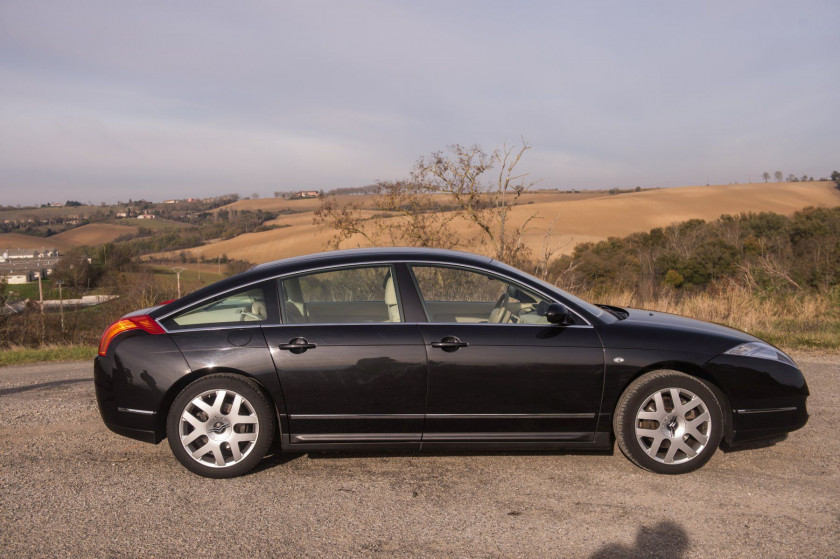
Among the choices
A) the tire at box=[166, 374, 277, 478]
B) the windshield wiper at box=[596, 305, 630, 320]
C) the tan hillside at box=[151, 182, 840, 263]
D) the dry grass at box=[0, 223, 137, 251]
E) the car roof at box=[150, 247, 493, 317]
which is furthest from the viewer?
the dry grass at box=[0, 223, 137, 251]

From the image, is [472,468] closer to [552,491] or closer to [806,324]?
[552,491]

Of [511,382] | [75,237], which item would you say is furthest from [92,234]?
[511,382]

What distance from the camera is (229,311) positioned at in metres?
4.58

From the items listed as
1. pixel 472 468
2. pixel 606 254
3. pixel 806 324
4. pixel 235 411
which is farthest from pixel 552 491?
pixel 606 254

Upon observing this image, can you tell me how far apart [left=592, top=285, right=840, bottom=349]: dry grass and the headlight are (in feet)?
15.8

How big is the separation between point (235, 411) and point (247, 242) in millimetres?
48870

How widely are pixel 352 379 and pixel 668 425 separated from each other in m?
2.14

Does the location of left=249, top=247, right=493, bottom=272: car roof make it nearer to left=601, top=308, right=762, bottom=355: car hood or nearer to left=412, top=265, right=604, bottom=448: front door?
left=412, top=265, right=604, bottom=448: front door

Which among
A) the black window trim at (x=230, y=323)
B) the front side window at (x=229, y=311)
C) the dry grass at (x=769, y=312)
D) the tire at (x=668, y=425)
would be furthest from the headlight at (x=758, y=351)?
the dry grass at (x=769, y=312)

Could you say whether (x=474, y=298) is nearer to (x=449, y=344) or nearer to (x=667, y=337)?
(x=449, y=344)

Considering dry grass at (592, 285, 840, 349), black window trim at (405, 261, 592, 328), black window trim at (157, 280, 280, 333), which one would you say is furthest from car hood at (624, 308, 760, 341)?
dry grass at (592, 285, 840, 349)

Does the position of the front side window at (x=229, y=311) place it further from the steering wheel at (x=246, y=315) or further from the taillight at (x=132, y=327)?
the taillight at (x=132, y=327)

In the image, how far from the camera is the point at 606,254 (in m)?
37.0

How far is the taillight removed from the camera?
4504mm
